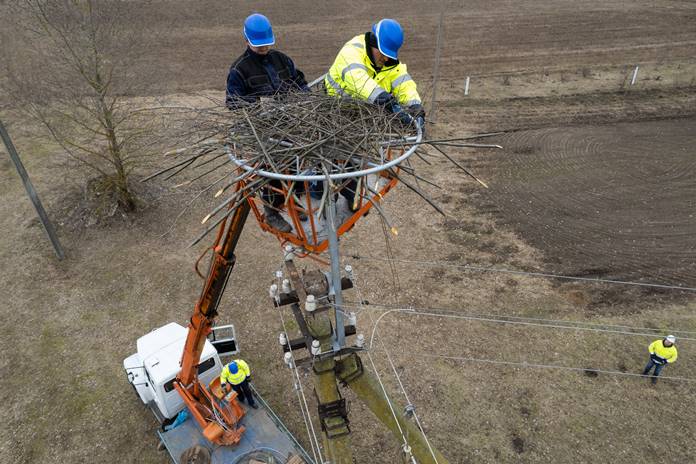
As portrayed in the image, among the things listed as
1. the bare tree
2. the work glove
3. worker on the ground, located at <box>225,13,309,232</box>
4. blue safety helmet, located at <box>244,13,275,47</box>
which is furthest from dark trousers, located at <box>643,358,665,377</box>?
the bare tree

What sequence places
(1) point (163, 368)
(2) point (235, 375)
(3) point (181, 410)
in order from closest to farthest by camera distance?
(2) point (235, 375), (1) point (163, 368), (3) point (181, 410)

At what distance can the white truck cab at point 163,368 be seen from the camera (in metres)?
9.12

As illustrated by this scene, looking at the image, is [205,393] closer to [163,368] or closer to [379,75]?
[163,368]

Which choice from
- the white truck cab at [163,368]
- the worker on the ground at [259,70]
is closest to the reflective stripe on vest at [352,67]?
the worker on the ground at [259,70]

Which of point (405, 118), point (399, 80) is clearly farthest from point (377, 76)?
point (405, 118)

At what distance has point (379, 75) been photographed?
18.6ft

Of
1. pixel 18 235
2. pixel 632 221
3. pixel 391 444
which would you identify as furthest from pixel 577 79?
pixel 18 235

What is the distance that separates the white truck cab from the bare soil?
2.62ft

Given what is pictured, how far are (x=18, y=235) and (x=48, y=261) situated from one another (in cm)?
206

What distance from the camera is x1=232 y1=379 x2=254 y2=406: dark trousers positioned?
9281 mm

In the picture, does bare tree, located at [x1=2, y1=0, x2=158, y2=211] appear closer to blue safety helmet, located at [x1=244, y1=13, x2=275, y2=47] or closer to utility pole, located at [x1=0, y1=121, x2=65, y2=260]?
utility pole, located at [x1=0, y1=121, x2=65, y2=260]

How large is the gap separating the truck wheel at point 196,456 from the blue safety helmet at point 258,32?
7.27 metres

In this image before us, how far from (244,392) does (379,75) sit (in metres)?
6.87

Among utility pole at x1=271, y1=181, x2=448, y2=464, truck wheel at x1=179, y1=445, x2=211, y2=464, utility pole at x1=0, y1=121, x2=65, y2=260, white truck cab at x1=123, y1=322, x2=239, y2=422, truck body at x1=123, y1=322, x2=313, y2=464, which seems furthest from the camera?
utility pole at x1=0, y1=121, x2=65, y2=260
